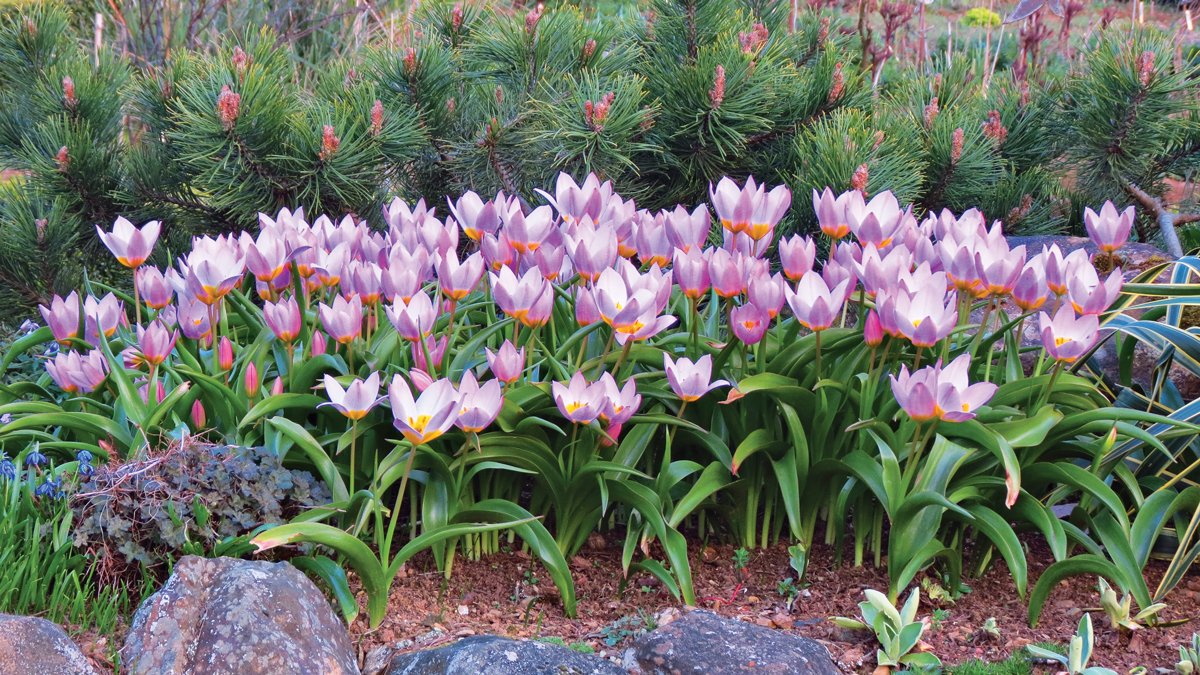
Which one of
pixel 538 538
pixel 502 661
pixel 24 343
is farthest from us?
pixel 24 343

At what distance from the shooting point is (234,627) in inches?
57.6

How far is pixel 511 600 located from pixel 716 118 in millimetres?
1790

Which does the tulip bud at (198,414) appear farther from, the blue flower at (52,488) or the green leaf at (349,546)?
the green leaf at (349,546)

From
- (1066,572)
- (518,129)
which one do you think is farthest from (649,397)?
(518,129)

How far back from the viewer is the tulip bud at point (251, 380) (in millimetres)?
1915

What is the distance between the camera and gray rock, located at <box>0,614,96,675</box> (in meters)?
1.36

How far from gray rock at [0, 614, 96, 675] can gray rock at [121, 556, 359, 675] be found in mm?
80

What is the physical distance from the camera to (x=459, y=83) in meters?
3.49

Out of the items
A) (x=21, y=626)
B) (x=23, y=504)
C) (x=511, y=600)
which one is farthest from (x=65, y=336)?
(x=511, y=600)

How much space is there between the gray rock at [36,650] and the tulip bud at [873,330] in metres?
1.43

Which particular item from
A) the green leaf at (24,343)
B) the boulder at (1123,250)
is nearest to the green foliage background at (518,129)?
the boulder at (1123,250)

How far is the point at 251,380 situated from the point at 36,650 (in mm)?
663

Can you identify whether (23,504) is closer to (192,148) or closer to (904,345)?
(192,148)

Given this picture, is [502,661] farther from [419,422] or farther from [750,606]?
[750,606]
